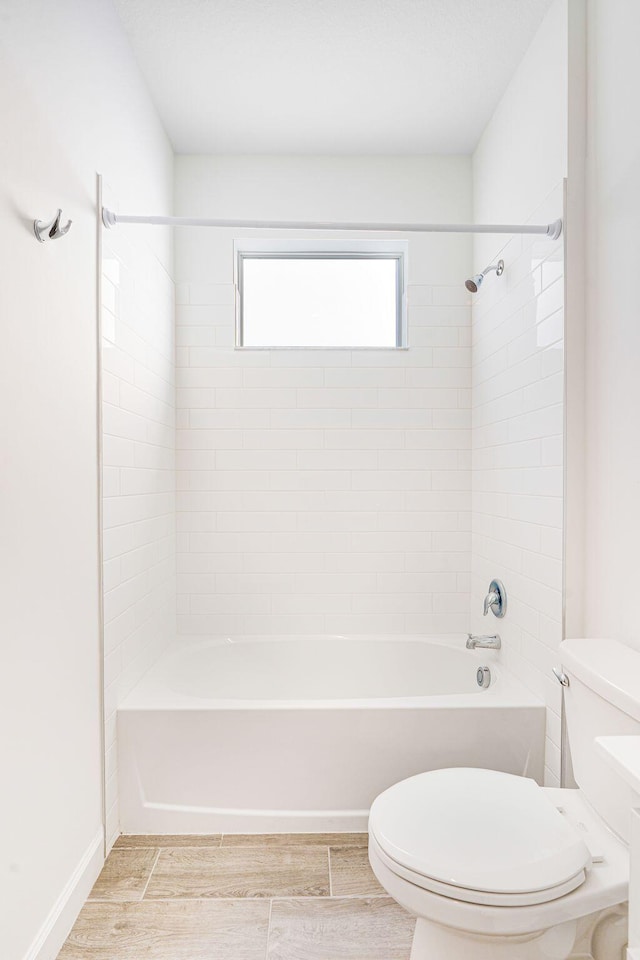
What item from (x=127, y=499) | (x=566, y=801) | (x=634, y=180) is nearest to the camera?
(x=566, y=801)

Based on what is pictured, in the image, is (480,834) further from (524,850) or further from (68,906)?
(68,906)

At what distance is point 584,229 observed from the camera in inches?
74.4

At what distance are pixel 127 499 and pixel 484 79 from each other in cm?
212

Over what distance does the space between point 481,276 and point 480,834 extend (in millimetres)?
2012

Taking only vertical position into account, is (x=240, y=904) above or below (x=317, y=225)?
below

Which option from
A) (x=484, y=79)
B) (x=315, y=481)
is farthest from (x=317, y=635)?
(x=484, y=79)

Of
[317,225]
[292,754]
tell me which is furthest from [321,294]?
[292,754]

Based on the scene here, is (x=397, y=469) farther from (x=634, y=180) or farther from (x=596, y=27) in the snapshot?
(x=596, y=27)

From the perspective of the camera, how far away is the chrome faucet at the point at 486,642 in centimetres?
237

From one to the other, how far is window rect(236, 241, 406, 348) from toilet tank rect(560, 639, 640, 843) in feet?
5.60

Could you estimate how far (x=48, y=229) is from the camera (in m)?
1.46

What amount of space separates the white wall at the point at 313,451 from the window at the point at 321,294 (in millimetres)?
92

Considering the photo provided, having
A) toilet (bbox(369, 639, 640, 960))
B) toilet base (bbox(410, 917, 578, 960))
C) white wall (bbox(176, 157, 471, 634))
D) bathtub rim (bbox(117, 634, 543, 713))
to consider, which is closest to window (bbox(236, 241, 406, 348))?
white wall (bbox(176, 157, 471, 634))

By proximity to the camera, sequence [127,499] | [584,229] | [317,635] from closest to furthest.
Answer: [584,229] → [127,499] → [317,635]
